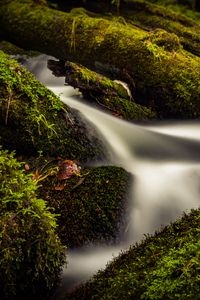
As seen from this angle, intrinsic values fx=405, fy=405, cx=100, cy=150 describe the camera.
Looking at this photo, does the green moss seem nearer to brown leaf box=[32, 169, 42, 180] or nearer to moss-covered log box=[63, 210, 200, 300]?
brown leaf box=[32, 169, 42, 180]

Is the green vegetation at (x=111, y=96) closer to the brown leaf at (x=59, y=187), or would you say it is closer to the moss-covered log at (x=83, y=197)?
the moss-covered log at (x=83, y=197)

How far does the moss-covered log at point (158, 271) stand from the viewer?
220 centimetres

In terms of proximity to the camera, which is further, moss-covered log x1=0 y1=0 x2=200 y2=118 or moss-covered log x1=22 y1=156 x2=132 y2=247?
moss-covered log x1=0 y1=0 x2=200 y2=118

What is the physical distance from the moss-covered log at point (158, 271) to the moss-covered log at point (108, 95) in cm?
280

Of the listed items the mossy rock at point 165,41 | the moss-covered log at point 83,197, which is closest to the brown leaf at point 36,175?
the moss-covered log at point 83,197

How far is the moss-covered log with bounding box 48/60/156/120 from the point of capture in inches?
215

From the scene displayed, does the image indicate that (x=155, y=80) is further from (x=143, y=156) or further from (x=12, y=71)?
(x=12, y=71)

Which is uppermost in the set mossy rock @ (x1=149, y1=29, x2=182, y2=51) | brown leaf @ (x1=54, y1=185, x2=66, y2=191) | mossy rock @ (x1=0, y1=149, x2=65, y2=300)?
mossy rock @ (x1=149, y1=29, x2=182, y2=51)

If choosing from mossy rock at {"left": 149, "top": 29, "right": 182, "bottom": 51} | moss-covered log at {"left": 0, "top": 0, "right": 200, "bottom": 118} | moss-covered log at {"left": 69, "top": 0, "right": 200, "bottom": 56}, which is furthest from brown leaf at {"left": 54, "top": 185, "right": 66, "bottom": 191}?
moss-covered log at {"left": 69, "top": 0, "right": 200, "bottom": 56}

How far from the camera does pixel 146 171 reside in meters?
4.70

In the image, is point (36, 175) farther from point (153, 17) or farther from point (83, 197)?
point (153, 17)

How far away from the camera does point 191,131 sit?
5.75 m

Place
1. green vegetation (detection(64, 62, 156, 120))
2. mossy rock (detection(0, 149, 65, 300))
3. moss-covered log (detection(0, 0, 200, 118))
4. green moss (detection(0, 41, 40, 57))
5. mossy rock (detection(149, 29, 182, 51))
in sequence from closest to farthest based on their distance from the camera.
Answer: mossy rock (detection(0, 149, 65, 300)) < green vegetation (detection(64, 62, 156, 120)) < moss-covered log (detection(0, 0, 200, 118)) < mossy rock (detection(149, 29, 182, 51)) < green moss (detection(0, 41, 40, 57))

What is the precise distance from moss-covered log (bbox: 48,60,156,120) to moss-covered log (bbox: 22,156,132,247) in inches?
63.5
